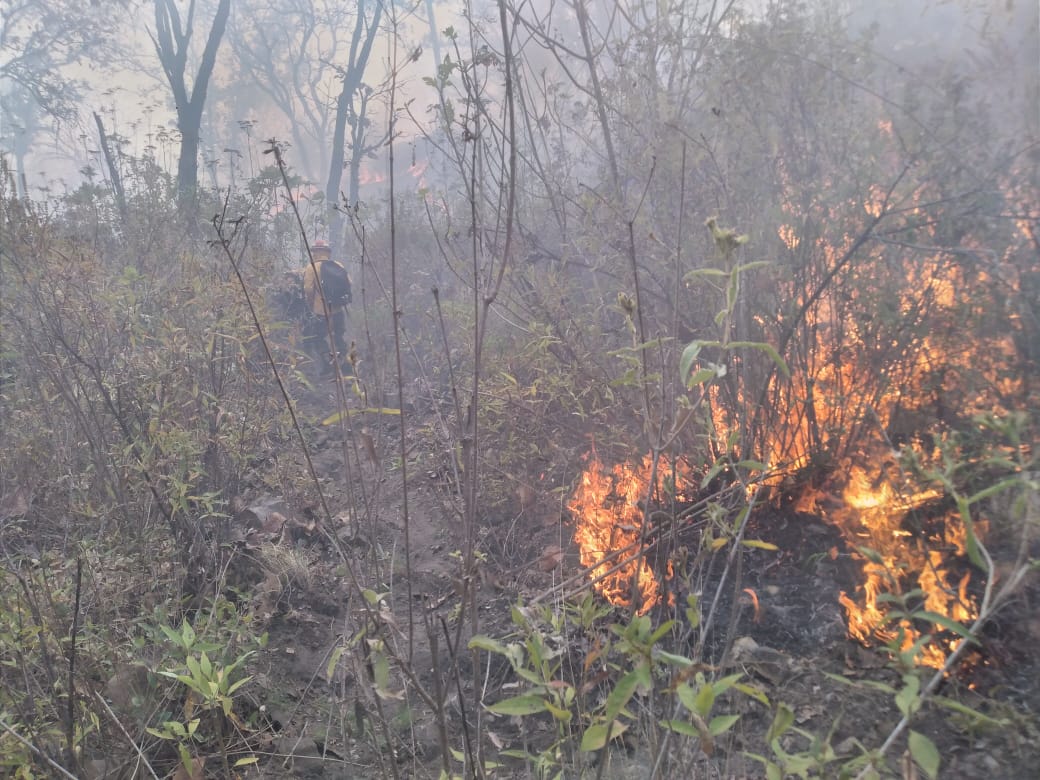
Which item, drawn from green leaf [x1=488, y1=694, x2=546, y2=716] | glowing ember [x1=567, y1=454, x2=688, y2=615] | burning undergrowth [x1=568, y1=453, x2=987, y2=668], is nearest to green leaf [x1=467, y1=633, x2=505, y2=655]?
green leaf [x1=488, y1=694, x2=546, y2=716]

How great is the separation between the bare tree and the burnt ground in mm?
8718

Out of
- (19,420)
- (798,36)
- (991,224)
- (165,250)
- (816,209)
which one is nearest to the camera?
(991,224)

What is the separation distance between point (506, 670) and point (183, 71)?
1325 cm

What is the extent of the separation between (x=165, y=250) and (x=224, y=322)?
3078mm

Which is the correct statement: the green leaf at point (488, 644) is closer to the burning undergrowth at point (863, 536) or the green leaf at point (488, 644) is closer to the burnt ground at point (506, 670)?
the burnt ground at point (506, 670)

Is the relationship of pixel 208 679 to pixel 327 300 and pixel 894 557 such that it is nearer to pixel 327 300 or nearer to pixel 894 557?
pixel 894 557

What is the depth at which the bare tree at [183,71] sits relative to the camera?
34.5 feet

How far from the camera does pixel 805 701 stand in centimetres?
218

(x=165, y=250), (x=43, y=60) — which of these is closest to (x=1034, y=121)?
(x=165, y=250)

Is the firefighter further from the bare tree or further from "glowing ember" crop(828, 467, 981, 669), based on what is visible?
"glowing ember" crop(828, 467, 981, 669)

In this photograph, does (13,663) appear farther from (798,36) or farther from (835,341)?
(798,36)

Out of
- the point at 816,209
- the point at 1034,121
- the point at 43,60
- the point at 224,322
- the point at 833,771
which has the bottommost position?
the point at 833,771

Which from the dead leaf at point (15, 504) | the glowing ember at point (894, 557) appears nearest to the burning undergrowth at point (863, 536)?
the glowing ember at point (894, 557)

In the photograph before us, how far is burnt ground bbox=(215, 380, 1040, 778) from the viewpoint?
183 cm
